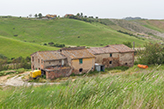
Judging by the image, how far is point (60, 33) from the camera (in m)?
98.9

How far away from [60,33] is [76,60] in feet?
223

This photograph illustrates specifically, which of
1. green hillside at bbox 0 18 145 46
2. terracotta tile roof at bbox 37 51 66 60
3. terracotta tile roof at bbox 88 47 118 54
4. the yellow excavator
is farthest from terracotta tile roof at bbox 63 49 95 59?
green hillside at bbox 0 18 145 46

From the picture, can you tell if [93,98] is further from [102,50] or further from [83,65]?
[102,50]

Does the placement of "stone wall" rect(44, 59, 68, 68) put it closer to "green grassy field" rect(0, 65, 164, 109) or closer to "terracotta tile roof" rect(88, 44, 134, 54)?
"terracotta tile roof" rect(88, 44, 134, 54)

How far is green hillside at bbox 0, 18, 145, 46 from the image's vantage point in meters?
85.3

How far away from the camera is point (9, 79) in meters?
31.7

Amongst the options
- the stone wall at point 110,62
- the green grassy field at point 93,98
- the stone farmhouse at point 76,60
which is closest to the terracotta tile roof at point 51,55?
the stone farmhouse at point 76,60

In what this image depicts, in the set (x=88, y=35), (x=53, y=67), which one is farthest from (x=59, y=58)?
(x=88, y=35)

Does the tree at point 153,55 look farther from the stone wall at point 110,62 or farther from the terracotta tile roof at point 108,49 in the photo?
the stone wall at point 110,62

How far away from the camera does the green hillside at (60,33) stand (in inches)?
3359

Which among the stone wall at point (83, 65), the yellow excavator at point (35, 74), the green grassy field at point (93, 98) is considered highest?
the green grassy field at point (93, 98)

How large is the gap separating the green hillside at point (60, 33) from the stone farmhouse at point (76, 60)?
39913 millimetres

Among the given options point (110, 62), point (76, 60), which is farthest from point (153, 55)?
point (76, 60)

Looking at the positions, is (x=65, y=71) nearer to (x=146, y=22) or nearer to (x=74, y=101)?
(x=74, y=101)
